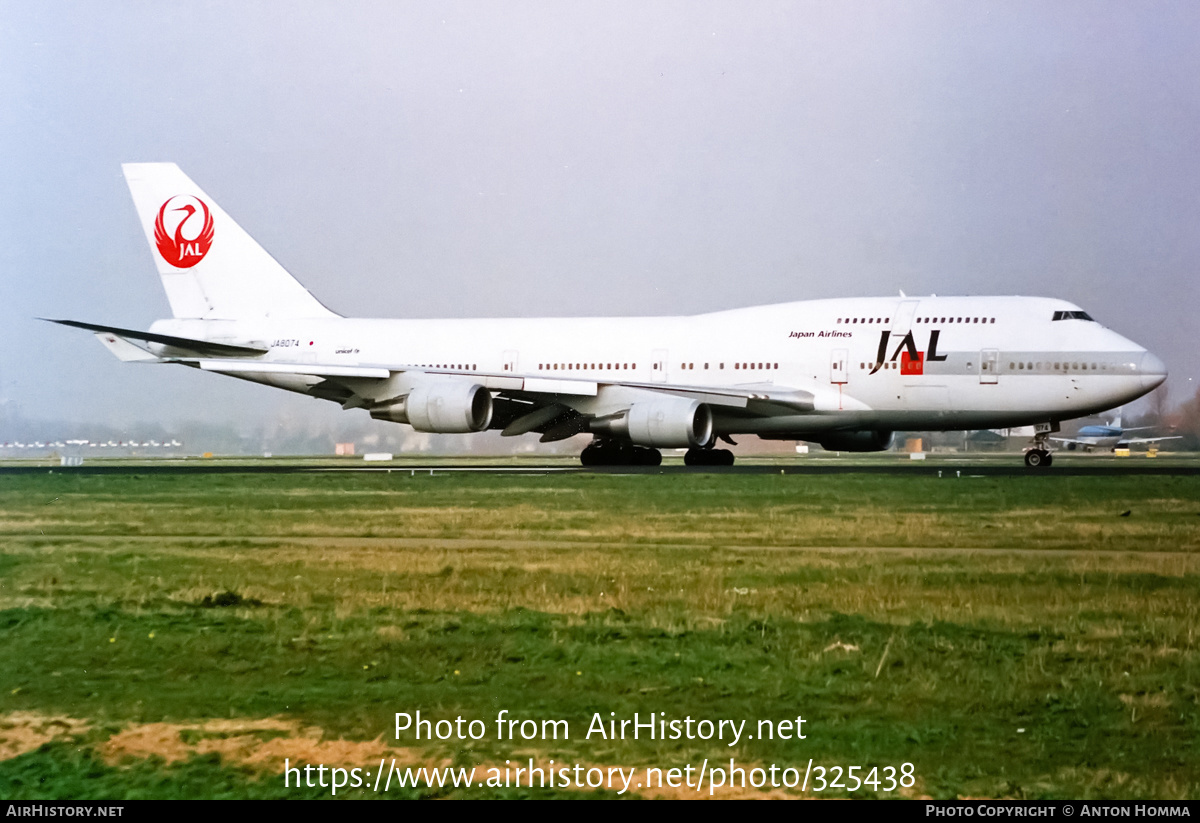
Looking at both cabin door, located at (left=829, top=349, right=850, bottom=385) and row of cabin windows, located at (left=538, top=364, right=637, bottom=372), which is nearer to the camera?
cabin door, located at (left=829, top=349, right=850, bottom=385)

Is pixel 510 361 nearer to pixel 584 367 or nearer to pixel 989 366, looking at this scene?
pixel 584 367

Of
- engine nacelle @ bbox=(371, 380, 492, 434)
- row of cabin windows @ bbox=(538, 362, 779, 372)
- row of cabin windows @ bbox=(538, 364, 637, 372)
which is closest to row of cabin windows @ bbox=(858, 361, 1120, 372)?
row of cabin windows @ bbox=(538, 362, 779, 372)

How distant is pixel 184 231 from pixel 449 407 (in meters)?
13.9

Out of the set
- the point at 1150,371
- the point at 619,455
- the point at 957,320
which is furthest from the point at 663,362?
the point at 1150,371

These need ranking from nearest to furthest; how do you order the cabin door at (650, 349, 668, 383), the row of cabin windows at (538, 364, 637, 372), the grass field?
the grass field
the cabin door at (650, 349, 668, 383)
the row of cabin windows at (538, 364, 637, 372)

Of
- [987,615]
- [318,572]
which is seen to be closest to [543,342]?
[318,572]

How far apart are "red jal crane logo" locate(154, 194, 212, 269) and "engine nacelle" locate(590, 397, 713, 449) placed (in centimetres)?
1679

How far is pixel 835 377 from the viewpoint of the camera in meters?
34.2

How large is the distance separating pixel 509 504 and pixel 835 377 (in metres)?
13.5

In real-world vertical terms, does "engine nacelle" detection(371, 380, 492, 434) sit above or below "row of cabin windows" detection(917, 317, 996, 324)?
below

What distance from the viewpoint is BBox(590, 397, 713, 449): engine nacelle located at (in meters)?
33.0

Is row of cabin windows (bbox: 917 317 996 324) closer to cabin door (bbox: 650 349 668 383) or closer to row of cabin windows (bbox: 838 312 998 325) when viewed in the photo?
row of cabin windows (bbox: 838 312 998 325)

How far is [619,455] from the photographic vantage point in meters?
38.0

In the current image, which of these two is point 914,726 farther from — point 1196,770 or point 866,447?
point 866,447
